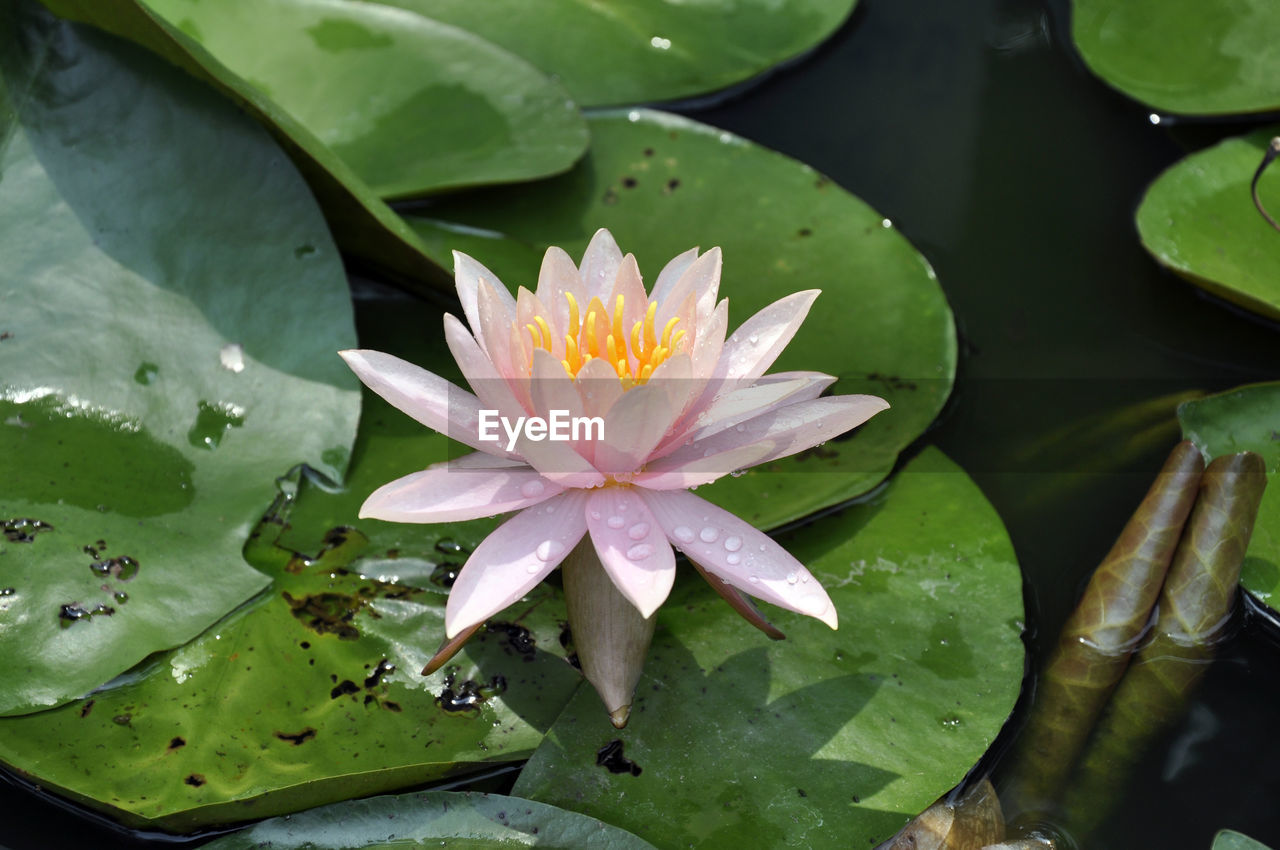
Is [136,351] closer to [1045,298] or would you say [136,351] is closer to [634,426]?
[634,426]

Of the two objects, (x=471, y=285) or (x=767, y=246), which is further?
(x=767, y=246)

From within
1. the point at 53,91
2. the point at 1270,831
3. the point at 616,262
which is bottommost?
the point at 1270,831

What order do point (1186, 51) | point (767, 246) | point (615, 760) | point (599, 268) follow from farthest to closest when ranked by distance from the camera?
point (1186, 51)
point (767, 246)
point (599, 268)
point (615, 760)

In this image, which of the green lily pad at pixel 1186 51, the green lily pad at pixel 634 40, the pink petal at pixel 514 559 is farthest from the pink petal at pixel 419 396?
the green lily pad at pixel 1186 51

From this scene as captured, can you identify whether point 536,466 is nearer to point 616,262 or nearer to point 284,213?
point 616,262

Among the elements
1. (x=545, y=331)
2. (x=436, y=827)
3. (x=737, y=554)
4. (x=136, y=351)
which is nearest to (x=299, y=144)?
(x=136, y=351)

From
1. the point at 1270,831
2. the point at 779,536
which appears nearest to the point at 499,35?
the point at 779,536

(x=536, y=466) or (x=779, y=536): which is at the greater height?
(x=536, y=466)
